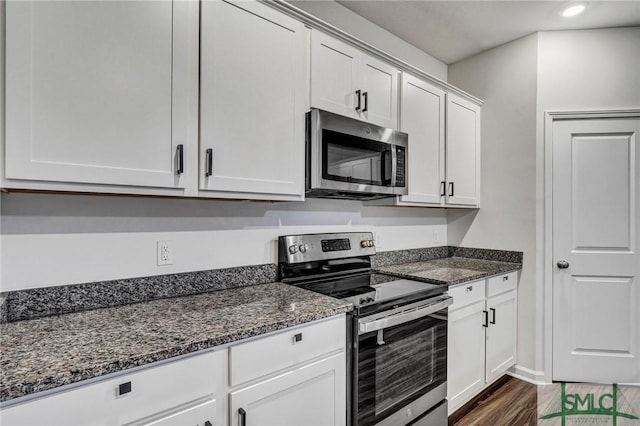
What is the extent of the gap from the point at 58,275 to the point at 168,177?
562mm

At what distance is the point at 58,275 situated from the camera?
1.32m

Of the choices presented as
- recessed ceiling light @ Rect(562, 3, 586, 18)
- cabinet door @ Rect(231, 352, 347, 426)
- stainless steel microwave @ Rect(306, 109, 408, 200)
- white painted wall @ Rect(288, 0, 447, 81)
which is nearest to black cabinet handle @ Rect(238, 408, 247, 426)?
cabinet door @ Rect(231, 352, 347, 426)

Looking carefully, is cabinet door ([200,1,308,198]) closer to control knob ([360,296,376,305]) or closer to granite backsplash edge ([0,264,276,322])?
granite backsplash edge ([0,264,276,322])

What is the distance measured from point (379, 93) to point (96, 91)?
4.92 feet

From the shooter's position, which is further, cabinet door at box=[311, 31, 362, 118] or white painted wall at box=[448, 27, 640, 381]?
white painted wall at box=[448, 27, 640, 381]

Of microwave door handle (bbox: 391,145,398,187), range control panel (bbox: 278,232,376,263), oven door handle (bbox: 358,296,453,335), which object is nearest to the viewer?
oven door handle (bbox: 358,296,453,335)

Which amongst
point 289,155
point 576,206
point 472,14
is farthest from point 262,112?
point 576,206

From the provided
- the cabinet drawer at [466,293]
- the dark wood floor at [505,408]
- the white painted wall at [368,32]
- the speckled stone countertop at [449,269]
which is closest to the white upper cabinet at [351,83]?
the white painted wall at [368,32]

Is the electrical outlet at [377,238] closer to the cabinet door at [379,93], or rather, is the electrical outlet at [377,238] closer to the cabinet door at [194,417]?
the cabinet door at [379,93]

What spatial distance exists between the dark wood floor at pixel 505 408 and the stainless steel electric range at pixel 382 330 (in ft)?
1.15

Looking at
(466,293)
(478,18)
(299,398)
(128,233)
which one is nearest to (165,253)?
(128,233)

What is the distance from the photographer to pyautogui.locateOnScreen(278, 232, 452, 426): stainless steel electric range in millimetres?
1548

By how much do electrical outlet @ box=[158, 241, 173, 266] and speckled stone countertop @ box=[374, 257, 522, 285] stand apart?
1.35 meters

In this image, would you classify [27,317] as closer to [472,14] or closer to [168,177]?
[168,177]
